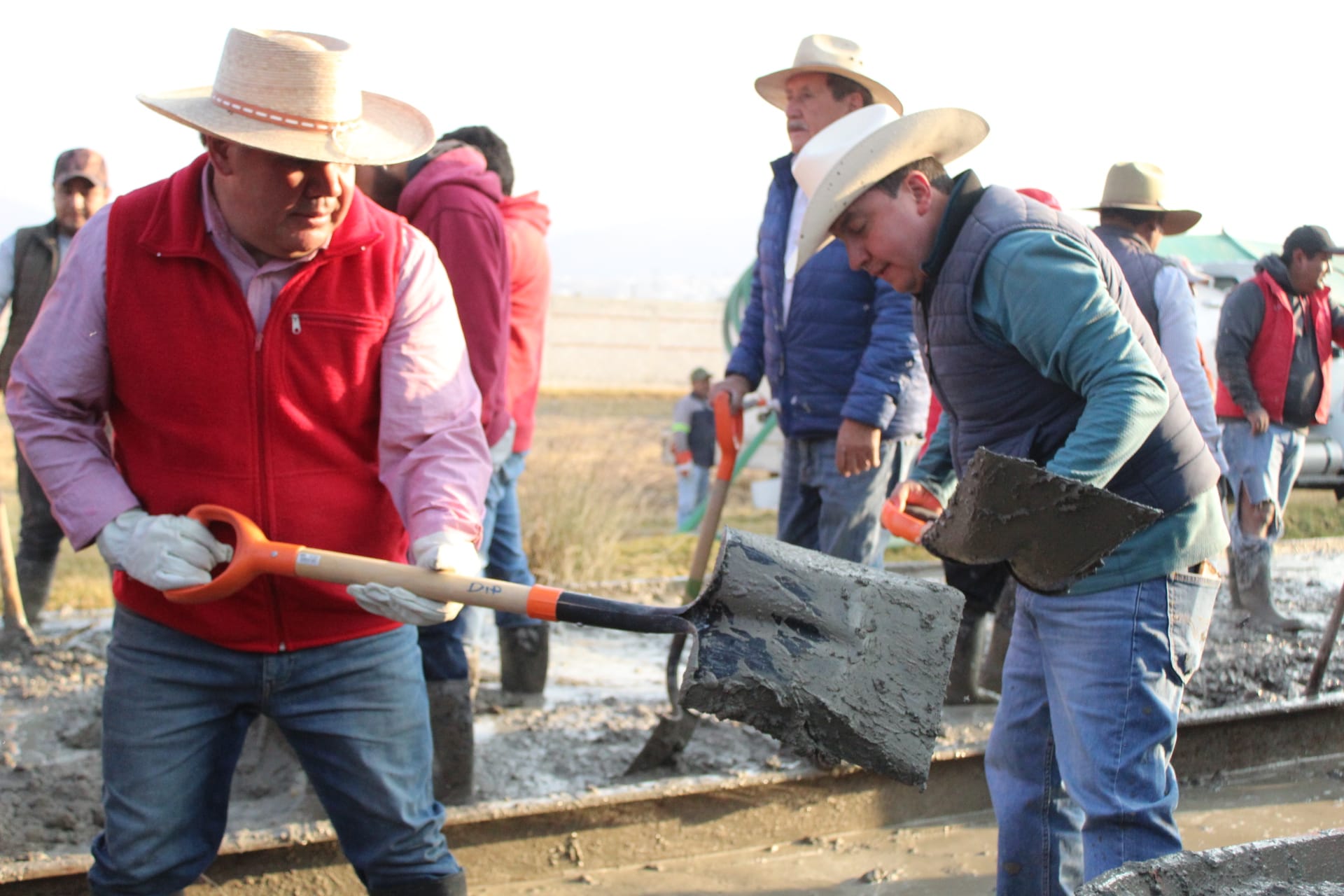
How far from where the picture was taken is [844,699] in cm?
241

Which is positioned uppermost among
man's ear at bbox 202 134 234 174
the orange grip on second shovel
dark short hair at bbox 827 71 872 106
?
dark short hair at bbox 827 71 872 106

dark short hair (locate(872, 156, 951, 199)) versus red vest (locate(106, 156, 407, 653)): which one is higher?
dark short hair (locate(872, 156, 951, 199))

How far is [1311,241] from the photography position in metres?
6.58

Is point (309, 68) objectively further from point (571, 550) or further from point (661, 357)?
point (661, 357)

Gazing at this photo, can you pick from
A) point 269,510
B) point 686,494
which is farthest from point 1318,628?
point 686,494

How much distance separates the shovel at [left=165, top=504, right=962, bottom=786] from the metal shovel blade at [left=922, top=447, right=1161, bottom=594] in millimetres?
154

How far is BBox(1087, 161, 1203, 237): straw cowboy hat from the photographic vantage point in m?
4.93

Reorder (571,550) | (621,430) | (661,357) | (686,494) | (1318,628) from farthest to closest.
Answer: (661,357), (621,430), (686,494), (571,550), (1318,628)

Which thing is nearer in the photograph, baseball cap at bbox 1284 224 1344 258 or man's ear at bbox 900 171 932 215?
man's ear at bbox 900 171 932 215

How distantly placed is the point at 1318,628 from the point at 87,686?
227 inches

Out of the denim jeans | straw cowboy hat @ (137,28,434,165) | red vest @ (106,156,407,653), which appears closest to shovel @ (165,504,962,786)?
red vest @ (106,156,407,653)

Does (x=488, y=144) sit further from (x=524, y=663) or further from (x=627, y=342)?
(x=627, y=342)

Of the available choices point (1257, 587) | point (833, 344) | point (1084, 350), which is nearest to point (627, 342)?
point (1257, 587)

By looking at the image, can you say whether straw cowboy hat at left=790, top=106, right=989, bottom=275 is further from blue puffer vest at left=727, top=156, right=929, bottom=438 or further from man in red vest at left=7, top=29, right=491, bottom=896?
blue puffer vest at left=727, top=156, right=929, bottom=438
